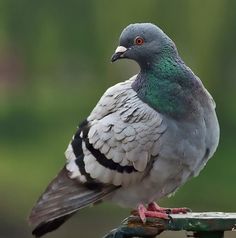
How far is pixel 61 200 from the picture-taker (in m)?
6.79

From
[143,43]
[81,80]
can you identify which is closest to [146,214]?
[143,43]

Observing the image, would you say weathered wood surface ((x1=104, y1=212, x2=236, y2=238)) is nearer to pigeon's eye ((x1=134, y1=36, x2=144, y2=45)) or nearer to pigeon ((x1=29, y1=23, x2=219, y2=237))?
pigeon ((x1=29, y1=23, x2=219, y2=237))

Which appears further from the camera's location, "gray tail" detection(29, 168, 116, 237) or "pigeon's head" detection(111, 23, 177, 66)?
"pigeon's head" detection(111, 23, 177, 66)

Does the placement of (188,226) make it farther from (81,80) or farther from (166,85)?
(81,80)

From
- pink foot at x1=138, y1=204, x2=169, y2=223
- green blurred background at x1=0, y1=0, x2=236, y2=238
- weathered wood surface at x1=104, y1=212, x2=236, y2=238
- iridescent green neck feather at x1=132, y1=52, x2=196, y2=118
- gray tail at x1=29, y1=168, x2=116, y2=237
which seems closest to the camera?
weathered wood surface at x1=104, y1=212, x2=236, y2=238

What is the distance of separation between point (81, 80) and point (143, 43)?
2173 centimetres

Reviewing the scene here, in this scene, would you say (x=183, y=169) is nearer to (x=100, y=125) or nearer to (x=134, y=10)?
(x=100, y=125)

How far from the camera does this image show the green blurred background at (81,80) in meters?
21.3

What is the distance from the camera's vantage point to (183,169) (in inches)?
270

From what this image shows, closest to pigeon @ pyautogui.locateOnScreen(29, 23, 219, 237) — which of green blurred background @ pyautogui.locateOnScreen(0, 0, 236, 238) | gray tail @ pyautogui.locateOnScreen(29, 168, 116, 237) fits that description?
gray tail @ pyautogui.locateOnScreen(29, 168, 116, 237)

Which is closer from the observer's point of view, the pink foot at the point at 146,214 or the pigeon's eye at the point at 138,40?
the pink foot at the point at 146,214

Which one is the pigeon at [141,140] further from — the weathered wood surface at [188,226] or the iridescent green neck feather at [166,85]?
the weathered wood surface at [188,226]

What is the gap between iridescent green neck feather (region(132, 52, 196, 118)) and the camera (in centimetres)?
693

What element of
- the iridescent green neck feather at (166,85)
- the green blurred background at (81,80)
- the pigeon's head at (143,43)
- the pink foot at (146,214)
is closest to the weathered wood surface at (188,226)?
the pink foot at (146,214)
